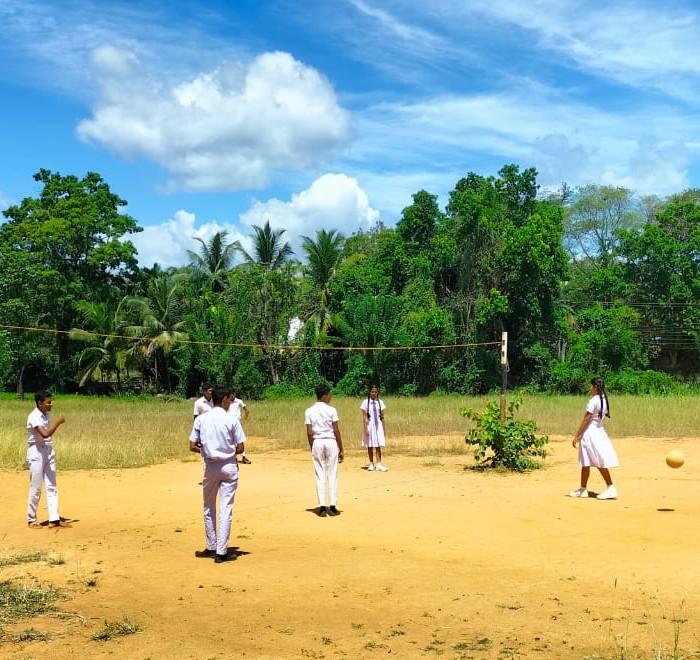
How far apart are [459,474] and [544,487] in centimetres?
207

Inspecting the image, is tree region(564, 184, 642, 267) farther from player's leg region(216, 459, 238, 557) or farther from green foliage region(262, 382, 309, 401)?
player's leg region(216, 459, 238, 557)

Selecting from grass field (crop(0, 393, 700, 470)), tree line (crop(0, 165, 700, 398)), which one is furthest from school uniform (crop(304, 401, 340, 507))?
tree line (crop(0, 165, 700, 398))

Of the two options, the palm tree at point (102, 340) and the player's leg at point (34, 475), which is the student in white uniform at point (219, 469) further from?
the palm tree at point (102, 340)

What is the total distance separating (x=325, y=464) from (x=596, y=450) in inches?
152

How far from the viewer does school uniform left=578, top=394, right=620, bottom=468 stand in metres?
11.0

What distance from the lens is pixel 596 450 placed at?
433 inches

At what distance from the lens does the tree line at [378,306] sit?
3891 cm

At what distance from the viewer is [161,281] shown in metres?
41.1

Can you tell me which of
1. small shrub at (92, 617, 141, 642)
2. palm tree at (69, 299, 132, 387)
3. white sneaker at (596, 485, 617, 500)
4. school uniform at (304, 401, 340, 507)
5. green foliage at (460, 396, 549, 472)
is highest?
palm tree at (69, 299, 132, 387)

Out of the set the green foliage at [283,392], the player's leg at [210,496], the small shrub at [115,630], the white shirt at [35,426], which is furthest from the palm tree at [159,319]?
the small shrub at [115,630]

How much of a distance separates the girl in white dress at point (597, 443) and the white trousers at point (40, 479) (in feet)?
22.7

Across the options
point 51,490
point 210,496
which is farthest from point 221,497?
point 51,490

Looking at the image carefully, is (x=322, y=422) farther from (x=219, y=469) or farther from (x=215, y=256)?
(x=215, y=256)

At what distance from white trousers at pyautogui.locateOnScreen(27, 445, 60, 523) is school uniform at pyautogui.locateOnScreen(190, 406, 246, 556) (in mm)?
2771
